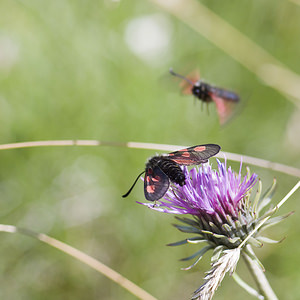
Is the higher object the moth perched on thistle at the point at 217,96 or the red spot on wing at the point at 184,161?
the moth perched on thistle at the point at 217,96

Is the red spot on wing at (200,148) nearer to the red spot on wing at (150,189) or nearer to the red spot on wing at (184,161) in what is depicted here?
the red spot on wing at (184,161)

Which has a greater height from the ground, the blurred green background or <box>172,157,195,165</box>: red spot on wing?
<box>172,157,195,165</box>: red spot on wing

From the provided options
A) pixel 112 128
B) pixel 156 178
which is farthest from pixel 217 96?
pixel 112 128

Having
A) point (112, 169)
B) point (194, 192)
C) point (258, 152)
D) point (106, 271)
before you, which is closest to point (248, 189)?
point (194, 192)

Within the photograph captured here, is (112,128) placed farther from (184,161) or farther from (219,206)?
(219,206)

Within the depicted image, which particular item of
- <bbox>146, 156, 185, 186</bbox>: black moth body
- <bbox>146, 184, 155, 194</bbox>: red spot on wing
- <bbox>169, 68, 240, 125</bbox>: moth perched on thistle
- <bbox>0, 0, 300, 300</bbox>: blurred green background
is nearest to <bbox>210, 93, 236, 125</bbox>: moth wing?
<bbox>169, 68, 240, 125</bbox>: moth perched on thistle

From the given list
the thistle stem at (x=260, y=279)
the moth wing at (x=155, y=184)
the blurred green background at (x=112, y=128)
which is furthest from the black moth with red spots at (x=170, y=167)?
the blurred green background at (x=112, y=128)

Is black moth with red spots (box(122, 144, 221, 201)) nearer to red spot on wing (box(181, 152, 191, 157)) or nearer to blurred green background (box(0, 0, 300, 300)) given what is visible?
red spot on wing (box(181, 152, 191, 157))

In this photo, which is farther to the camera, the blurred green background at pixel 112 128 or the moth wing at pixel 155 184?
the blurred green background at pixel 112 128
